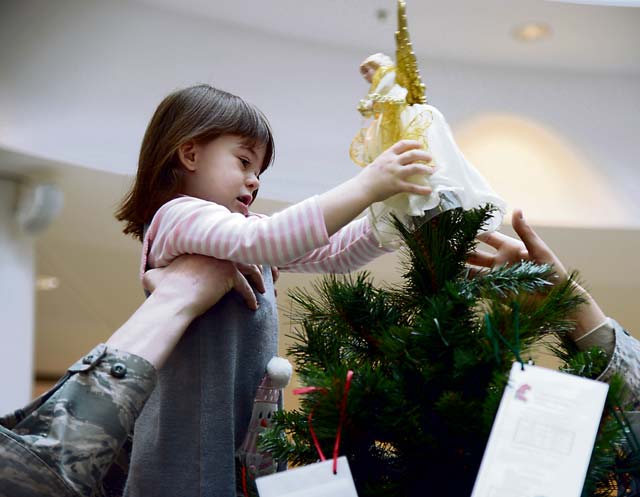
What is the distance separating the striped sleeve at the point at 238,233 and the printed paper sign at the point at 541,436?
10.3 inches

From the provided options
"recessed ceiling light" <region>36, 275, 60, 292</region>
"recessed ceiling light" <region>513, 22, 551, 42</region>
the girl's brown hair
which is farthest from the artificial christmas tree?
"recessed ceiling light" <region>36, 275, 60, 292</region>

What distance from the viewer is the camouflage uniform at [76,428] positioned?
0.69 meters

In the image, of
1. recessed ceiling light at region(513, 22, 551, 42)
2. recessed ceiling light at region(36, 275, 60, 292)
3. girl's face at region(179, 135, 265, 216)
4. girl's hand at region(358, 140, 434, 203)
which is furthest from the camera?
recessed ceiling light at region(36, 275, 60, 292)

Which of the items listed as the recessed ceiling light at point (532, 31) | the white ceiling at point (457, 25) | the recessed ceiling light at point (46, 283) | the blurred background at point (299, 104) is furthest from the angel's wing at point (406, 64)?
the recessed ceiling light at point (46, 283)

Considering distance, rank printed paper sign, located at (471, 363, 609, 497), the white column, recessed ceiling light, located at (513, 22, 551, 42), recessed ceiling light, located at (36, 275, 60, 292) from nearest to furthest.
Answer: printed paper sign, located at (471, 363, 609, 497)
the white column
recessed ceiling light, located at (513, 22, 551, 42)
recessed ceiling light, located at (36, 275, 60, 292)

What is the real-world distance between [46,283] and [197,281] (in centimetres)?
478

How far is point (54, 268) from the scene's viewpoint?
4.97 meters

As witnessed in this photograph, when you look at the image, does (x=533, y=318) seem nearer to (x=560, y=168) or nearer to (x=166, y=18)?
(x=166, y=18)

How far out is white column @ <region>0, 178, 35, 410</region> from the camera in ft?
11.9

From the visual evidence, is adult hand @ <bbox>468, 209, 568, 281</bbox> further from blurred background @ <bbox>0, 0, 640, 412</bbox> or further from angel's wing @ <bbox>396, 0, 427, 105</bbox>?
blurred background @ <bbox>0, 0, 640, 412</bbox>

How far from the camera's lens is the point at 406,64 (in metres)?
0.84

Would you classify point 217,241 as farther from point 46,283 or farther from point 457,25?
point 46,283

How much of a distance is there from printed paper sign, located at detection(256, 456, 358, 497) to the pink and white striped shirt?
24cm

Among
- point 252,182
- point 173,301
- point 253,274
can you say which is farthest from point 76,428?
point 252,182
